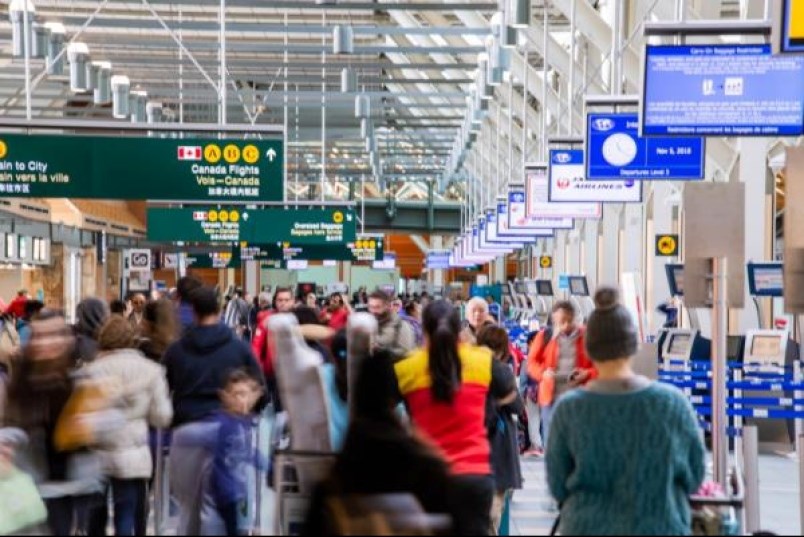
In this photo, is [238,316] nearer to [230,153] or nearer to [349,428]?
[230,153]

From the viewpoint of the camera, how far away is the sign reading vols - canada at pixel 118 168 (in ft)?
59.8

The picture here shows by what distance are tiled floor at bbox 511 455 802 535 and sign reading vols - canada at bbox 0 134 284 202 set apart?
5427 millimetres

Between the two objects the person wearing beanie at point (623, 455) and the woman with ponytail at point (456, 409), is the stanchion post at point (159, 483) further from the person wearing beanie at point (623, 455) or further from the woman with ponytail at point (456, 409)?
the person wearing beanie at point (623, 455)

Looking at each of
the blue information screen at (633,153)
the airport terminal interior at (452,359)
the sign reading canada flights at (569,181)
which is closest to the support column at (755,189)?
the airport terminal interior at (452,359)

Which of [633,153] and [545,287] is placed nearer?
[633,153]

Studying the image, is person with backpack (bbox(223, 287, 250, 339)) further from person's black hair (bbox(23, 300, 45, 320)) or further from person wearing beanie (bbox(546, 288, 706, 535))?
person wearing beanie (bbox(546, 288, 706, 535))

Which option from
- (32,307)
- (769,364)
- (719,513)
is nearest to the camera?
(719,513)

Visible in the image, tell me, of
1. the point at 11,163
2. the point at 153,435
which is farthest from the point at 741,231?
the point at 11,163

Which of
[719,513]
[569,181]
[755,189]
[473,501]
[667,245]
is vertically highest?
[569,181]

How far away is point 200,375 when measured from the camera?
27.6ft

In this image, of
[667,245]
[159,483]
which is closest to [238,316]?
[667,245]

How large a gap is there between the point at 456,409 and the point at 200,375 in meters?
2.02

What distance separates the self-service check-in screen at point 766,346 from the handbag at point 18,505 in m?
12.1

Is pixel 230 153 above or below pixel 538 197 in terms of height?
above
